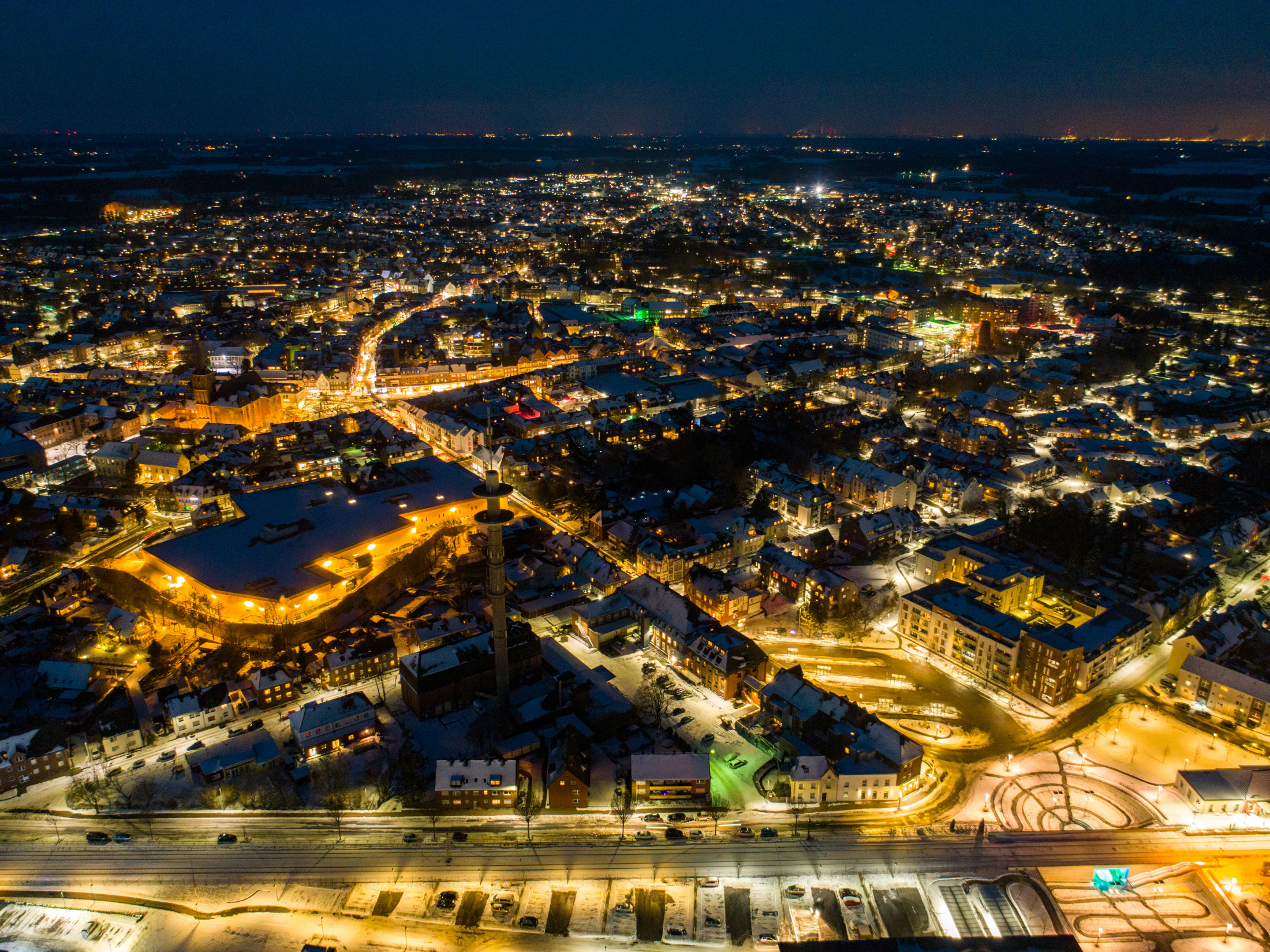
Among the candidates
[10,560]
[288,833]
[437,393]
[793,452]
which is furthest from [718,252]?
[288,833]

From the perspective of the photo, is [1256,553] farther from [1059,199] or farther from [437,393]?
[1059,199]

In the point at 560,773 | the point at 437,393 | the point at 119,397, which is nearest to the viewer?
the point at 560,773

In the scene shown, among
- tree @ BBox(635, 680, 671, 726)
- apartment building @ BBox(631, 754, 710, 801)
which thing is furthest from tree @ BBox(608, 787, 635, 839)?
tree @ BBox(635, 680, 671, 726)

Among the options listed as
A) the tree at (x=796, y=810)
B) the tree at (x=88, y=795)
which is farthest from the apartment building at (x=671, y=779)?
the tree at (x=88, y=795)

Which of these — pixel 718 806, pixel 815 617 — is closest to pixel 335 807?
pixel 718 806

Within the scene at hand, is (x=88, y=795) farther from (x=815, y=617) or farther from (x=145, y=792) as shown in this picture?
(x=815, y=617)

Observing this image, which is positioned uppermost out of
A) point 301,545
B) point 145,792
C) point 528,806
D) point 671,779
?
point 301,545

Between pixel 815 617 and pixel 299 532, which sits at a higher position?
pixel 299 532
